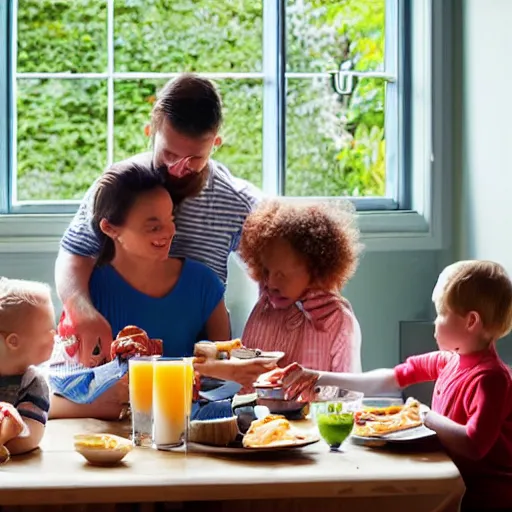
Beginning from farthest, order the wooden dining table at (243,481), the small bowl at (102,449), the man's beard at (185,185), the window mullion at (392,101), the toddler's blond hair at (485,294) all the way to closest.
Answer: the window mullion at (392,101)
the man's beard at (185,185)
the toddler's blond hair at (485,294)
the small bowl at (102,449)
the wooden dining table at (243,481)

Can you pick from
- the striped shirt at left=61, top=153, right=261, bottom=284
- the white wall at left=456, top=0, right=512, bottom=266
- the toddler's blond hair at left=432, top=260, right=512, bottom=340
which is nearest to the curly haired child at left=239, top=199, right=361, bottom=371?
the striped shirt at left=61, top=153, right=261, bottom=284

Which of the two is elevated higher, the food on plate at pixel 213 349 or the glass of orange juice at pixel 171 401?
the food on plate at pixel 213 349

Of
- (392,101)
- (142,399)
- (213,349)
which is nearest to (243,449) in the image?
(142,399)

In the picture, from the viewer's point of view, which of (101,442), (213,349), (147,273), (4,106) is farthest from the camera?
(4,106)

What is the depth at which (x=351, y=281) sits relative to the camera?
2.81 metres

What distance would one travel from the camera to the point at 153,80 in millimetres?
2871

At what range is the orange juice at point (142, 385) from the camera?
183cm

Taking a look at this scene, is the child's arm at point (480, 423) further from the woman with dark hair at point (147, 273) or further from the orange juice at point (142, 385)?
the woman with dark hair at point (147, 273)

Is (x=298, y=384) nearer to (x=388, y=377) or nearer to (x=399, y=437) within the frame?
(x=388, y=377)

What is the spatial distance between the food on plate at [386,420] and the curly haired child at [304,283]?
0.46 m

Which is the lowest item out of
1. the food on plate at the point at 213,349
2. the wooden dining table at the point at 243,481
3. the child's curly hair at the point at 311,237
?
the wooden dining table at the point at 243,481

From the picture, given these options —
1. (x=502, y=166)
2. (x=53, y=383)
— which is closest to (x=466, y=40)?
(x=502, y=166)

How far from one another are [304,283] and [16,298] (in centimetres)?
81

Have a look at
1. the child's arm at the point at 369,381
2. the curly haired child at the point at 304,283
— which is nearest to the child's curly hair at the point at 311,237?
the curly haired child at the point at 304,283
